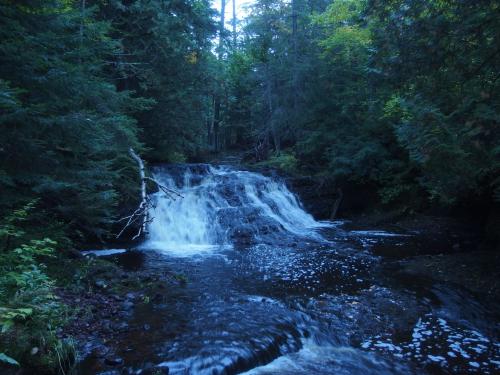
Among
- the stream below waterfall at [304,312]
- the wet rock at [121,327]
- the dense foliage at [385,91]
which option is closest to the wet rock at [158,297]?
the stream below waterfall at [304,312]

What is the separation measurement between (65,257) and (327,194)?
1291cm

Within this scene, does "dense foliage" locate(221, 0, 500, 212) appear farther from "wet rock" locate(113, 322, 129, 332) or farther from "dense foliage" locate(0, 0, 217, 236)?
"wet rock" locate(113, 322, 129, 332)

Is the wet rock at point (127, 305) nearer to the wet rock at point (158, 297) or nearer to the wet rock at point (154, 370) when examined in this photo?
the wet rock at point (158, 297)

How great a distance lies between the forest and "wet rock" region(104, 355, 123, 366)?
51 centimetres

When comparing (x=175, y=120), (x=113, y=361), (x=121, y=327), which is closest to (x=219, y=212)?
(x=175, y=120)

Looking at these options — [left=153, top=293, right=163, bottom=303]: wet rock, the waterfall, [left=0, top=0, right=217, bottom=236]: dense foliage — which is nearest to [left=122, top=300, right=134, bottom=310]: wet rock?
[left=153, top=293, right=163, bottom=303]: wet rock

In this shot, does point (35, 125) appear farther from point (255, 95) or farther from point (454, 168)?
point (255, 95)

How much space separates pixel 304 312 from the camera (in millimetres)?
6191

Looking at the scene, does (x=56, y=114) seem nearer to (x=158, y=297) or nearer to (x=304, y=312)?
(x=158, y=297)

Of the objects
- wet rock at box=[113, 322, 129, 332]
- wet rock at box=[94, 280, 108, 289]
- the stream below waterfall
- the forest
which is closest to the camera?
the stream below waterfall

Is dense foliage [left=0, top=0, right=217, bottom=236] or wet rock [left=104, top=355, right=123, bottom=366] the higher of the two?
dense foliage [left=0, top=0, right=217, bottom=236]

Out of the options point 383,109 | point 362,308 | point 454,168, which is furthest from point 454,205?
point 362,308

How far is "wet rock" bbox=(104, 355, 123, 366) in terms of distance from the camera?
4.18 metres

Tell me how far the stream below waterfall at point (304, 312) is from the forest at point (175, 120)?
1.28m
